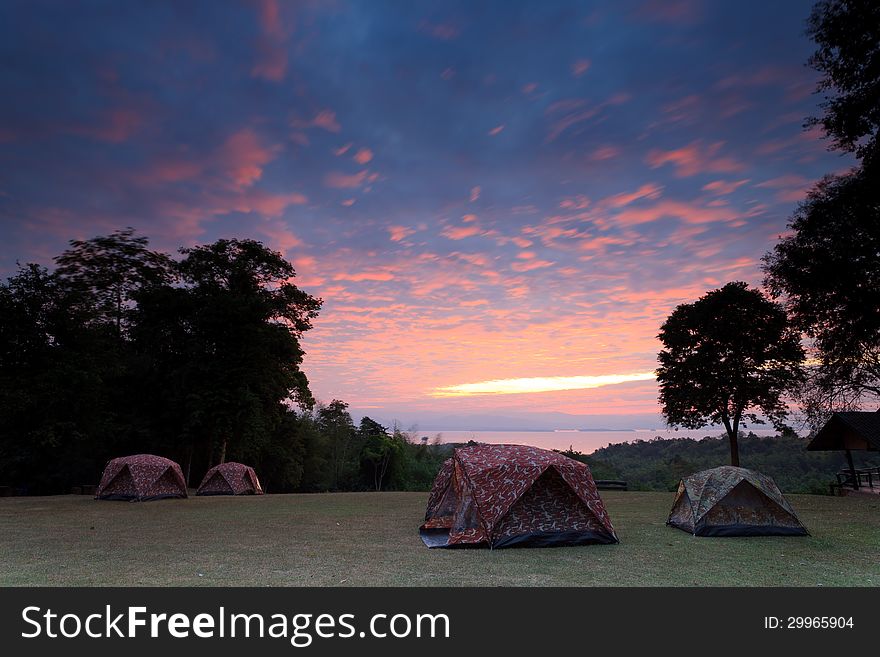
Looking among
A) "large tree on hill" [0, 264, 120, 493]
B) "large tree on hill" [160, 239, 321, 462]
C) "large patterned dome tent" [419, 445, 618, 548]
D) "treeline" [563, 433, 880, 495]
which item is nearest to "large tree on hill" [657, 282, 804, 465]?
"treeline" [563, 433, 880, 495]

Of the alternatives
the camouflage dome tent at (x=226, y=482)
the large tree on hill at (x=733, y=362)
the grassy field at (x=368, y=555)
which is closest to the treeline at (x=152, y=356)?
the camouflage dome tent at (x=226, y=482)

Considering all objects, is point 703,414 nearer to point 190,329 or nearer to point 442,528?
point 442,528

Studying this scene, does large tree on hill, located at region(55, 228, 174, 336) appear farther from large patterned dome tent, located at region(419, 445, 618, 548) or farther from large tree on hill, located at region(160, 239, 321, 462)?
large patterned dome tent, located at region(419, 445, 618, 548)

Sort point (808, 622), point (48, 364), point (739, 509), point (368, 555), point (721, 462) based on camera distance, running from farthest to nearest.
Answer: point (721, 462)
point (48, 364)
point (739, 509)
point (368, 555)
point (808, 622)

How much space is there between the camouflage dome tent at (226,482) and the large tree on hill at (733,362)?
23982 millimetres

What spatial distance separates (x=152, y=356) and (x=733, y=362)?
111 feet

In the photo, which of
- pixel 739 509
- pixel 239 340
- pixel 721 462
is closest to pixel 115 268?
pixel 239 340

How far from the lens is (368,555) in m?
11.0

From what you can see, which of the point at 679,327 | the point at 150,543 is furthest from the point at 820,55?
the point at 150,543

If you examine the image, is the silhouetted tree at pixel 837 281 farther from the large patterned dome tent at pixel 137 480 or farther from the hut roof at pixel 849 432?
the large patterned dome tent at pixel 137 480

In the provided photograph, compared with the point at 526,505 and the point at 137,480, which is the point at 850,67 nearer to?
the point at 526,505

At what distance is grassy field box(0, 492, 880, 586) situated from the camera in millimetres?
8828

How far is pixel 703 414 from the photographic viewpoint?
29.9m

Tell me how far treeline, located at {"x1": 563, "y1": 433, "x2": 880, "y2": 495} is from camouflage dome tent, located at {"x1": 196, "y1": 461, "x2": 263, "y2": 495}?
2492 centimetres
